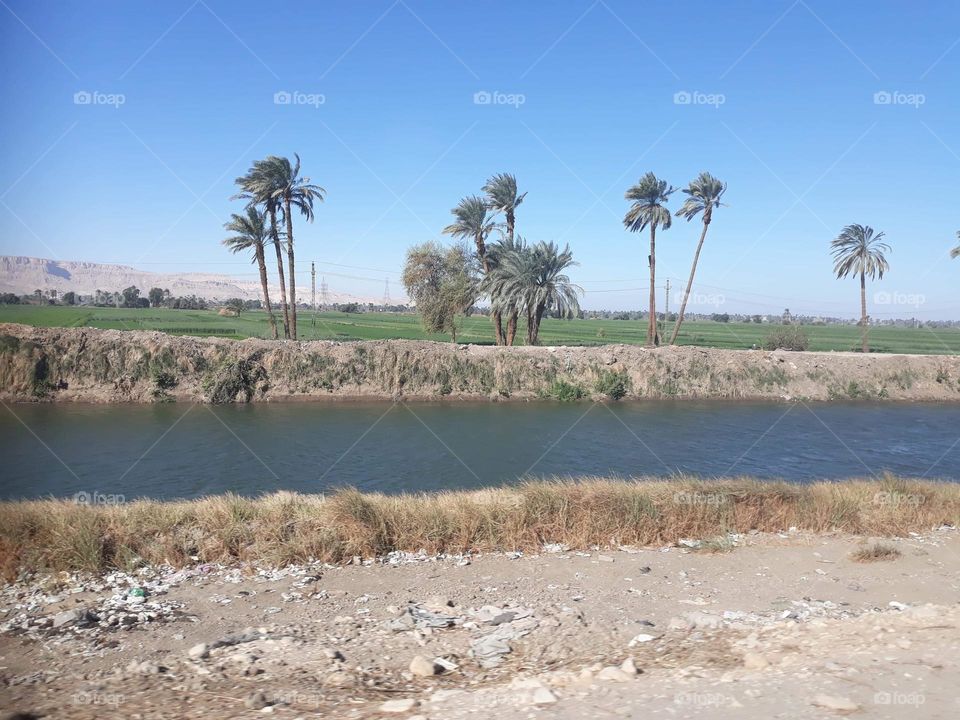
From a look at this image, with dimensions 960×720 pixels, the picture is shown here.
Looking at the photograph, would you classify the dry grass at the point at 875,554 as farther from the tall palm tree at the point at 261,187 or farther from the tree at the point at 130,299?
the tree at the point at 130,299

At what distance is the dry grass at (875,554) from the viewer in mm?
11273

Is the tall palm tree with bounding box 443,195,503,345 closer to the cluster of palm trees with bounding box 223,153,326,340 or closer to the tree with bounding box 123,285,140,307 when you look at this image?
the cluster of palm trees with bounding box 223,153,326,340

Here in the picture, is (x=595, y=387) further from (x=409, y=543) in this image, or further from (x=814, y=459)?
(x=409, y=543)

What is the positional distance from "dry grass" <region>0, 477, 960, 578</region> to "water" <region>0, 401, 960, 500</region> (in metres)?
7.09

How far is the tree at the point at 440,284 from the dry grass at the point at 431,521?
37481mm

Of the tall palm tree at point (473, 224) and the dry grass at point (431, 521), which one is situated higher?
the tall palm tree at point (473, 224)

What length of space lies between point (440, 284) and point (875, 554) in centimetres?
4350

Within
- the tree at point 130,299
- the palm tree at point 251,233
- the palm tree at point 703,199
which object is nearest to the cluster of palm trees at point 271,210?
the palm tree at point 251,233

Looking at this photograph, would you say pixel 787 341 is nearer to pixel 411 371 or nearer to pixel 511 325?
pixel 511 325

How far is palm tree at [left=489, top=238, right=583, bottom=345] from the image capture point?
145ft

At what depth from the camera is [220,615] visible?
842 cm

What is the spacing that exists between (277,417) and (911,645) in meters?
28.2

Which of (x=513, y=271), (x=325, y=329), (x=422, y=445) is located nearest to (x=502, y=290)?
(x=513, y=271)

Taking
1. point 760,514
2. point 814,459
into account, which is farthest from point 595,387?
point 760,514
